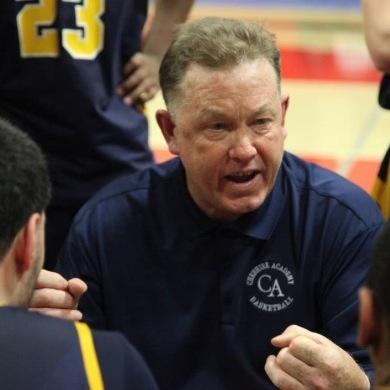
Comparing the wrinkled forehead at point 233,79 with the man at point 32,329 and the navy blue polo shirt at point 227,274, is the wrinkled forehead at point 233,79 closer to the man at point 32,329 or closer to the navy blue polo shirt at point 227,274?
the navy blue polo shirt at point 227,274

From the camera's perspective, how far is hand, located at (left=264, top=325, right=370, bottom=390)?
246 cm

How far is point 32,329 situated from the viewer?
1958mm

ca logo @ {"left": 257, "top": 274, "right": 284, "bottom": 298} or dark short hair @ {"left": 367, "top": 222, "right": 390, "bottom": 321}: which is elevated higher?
dark short hair @ {"left": 367, "top": 222, "right": 390, "bottom": 321}

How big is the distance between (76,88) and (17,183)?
5.32 feet

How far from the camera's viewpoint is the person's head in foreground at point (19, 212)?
2.00m

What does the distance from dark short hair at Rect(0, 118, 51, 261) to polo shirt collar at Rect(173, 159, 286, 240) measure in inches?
38.2

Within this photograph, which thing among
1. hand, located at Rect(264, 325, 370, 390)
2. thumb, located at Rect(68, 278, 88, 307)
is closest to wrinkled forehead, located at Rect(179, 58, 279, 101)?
thumb, located at Rect(68, 278, 88, 307)

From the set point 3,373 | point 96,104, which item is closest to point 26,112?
point 96,104

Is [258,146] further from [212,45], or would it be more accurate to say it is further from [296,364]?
[296,364]

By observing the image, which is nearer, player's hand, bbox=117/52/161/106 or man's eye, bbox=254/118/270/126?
man's eye, bbox=254/118/270/126

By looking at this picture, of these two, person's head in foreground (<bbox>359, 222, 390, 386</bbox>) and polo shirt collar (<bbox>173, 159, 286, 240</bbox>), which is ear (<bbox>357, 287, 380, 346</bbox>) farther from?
polo shirt collar (<bbox>173, 159, 286, 240</bbox>)

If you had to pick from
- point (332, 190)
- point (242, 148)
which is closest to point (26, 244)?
point (242, 148)

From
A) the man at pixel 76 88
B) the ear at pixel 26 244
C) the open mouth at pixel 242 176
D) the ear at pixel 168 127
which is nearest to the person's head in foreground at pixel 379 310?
the ear at pixel 26 244

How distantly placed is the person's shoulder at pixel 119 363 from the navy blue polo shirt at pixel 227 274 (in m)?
0.87
